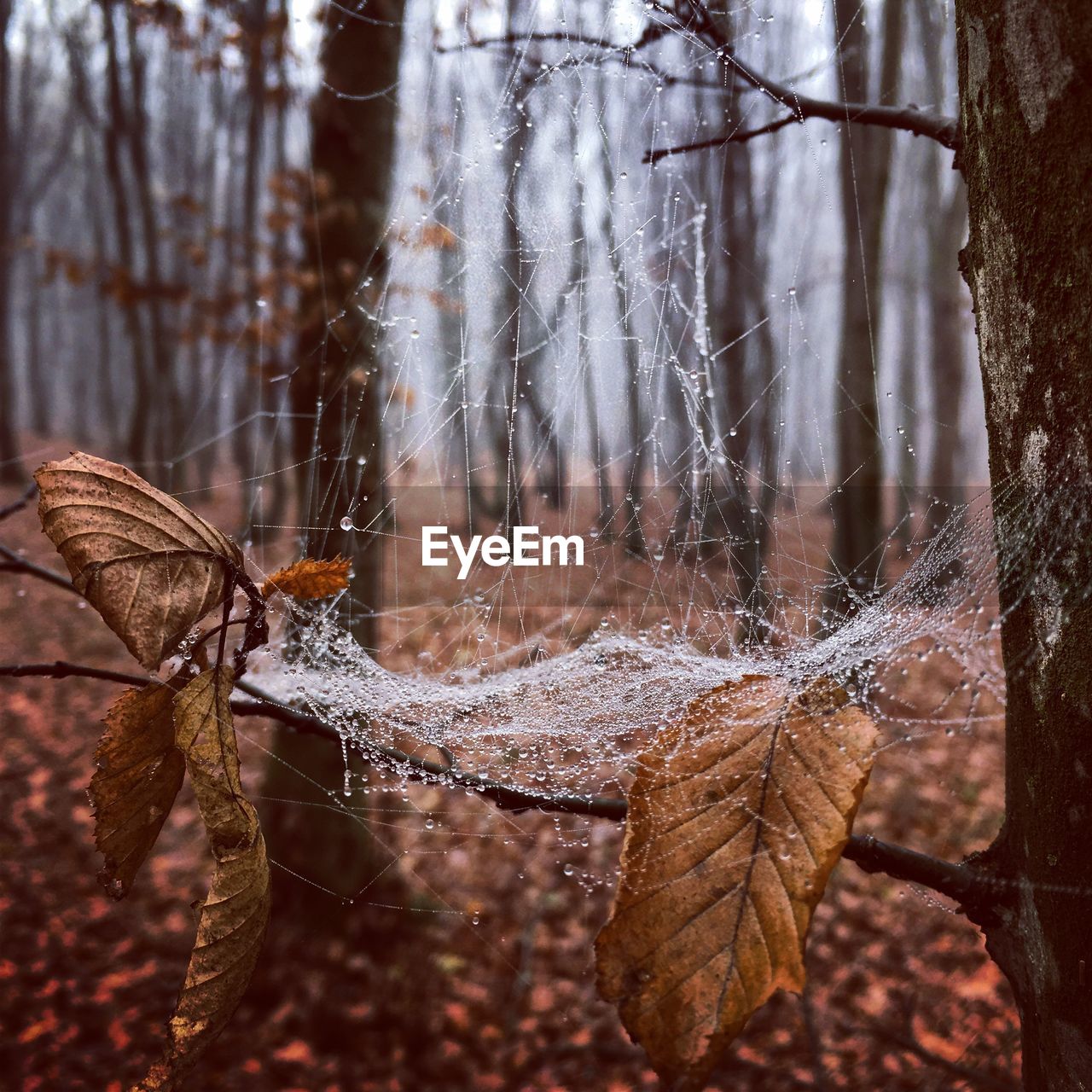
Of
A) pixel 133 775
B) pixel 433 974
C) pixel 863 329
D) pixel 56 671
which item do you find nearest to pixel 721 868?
pixel 133 775

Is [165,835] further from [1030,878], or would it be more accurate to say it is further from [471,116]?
[1030,878]

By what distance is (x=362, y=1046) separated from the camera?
346 centimetres

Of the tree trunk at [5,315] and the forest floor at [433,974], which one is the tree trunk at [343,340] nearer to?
the forest floor at [433,974]

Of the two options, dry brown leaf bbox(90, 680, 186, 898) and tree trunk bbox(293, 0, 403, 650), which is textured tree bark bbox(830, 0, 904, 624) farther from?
dry brown leaf bbox(90, 680, 186, 898)

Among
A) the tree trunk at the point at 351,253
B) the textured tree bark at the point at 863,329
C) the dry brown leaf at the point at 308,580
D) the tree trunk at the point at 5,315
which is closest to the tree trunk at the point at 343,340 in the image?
the tree trunk at the point at 351,253

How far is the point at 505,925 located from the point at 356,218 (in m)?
3.75

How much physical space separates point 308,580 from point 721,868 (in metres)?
0.47

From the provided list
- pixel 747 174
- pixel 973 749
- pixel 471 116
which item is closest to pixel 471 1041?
pixel 471 116

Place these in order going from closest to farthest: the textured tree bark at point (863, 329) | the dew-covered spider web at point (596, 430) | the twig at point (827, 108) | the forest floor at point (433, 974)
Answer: the twig at point (827, 108) → the dew-covered spider web at point (596, 430) → the forest floor at point (433, 974) → the textured tree bark at point (863, 329)

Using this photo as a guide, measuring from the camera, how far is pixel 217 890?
2.03 ft

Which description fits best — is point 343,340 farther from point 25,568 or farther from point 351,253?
point 25,568

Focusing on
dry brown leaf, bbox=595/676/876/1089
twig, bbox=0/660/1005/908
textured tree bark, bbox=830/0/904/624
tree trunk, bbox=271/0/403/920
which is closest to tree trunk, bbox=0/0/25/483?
tree trunk, bbox=271/0/403/920

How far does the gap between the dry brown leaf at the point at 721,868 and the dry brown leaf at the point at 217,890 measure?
305 mm

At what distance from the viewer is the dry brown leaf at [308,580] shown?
2.38ft
